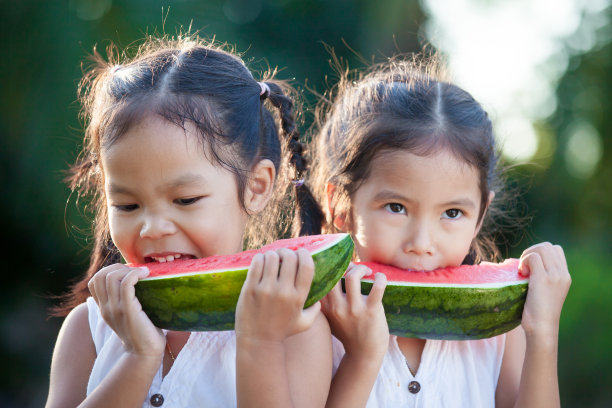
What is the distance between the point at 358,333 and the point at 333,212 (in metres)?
0.76

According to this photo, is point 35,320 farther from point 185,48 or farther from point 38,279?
point 185,48

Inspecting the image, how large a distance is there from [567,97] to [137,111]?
34.3 ft

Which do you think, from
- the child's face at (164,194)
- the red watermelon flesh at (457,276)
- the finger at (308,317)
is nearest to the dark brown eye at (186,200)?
the child's face at (164,194)

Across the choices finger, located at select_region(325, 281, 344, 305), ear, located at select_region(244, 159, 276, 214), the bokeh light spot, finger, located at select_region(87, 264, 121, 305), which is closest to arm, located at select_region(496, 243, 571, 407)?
finger, located at select_region(325, 281, 344, 305)

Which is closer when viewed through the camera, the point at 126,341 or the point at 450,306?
the point at 126,341

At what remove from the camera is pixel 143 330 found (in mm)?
2271

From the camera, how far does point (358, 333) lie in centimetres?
245

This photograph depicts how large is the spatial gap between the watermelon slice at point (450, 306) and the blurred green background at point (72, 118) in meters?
3.01

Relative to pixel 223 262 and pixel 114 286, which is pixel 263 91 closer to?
pixel 223 262

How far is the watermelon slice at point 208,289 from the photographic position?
2.25 meters

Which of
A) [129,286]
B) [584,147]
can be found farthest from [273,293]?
[584,147]


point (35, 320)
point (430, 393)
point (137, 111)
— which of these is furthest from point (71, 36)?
point (430, 393)

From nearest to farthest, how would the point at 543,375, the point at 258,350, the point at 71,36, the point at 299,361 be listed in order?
the point at 258,350 < the point at 299,361 < the point at 543,375 < the point at 71,36

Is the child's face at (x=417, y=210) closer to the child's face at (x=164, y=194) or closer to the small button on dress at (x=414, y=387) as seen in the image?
the small button on dress at (x=414, y=387)
